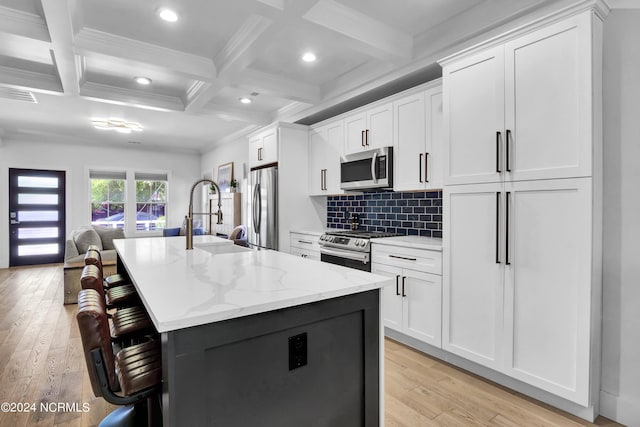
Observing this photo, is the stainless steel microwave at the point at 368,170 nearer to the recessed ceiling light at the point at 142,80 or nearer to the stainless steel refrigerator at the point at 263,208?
the stainless steel refrigerator at the point at 263,208

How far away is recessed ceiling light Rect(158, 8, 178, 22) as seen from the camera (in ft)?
8.27

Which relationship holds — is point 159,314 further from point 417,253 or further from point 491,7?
point 491,7

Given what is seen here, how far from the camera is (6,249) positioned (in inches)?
254

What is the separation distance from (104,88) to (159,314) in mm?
4184

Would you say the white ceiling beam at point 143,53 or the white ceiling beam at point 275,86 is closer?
the white ceiling beam at point 143,53

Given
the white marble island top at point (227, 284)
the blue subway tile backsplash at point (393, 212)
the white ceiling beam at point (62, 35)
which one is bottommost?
the white marble island top at point (227, 284)

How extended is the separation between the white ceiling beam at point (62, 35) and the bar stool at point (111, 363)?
2106 millimetres

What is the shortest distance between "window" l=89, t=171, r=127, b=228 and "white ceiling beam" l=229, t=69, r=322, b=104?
5368mm

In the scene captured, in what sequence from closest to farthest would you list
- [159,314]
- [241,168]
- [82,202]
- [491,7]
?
1. [159,314]
2. [491,7]
3. [241,168]
4. [82,202]

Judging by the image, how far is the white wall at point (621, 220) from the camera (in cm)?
186

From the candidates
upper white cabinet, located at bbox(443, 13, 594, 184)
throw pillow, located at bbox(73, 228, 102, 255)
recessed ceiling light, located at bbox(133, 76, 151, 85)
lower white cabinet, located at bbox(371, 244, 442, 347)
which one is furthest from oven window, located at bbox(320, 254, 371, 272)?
throw pillow, located at bbox(73, 228, 102, 255)

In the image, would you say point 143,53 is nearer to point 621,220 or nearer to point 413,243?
point 413,243

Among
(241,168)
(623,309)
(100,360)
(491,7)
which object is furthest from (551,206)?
(241,168)

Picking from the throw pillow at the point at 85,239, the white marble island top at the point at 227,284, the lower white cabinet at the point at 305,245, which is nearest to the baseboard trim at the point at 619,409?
the white marble island top at the point at 227,284
